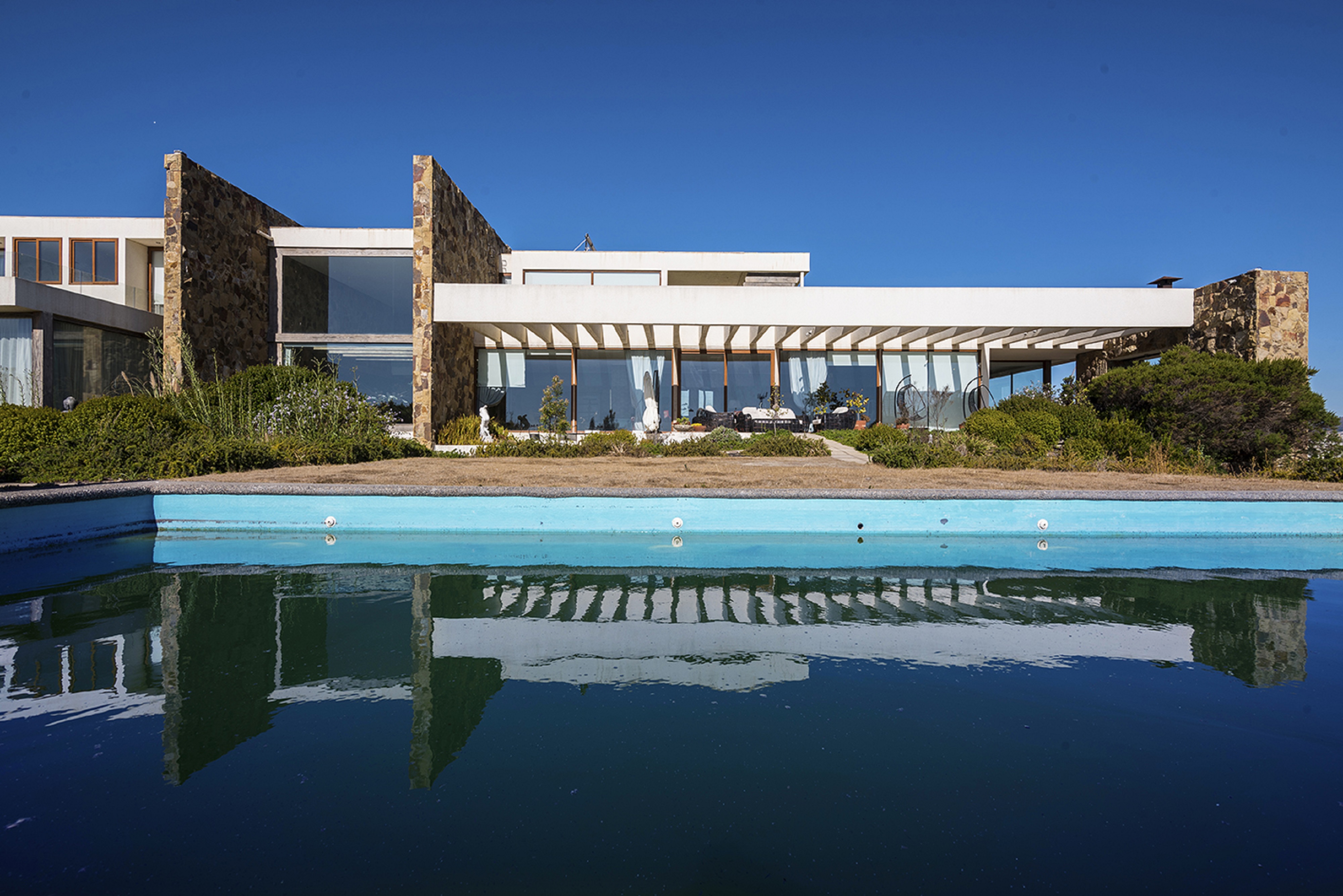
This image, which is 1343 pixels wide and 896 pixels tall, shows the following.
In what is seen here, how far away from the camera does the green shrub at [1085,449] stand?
33.8 ft

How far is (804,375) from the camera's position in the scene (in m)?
19.2

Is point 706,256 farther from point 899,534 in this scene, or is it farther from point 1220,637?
point 1220,637

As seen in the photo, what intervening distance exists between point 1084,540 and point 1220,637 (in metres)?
3.00

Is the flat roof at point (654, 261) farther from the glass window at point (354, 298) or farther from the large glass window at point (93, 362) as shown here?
the large glass window at point (93, 362)

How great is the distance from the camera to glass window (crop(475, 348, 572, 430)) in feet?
59.4

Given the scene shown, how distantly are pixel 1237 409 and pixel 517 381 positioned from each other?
15.8 metres

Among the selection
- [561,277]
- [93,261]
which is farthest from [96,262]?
[561,277]

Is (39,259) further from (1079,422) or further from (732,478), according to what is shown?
(1079,422)

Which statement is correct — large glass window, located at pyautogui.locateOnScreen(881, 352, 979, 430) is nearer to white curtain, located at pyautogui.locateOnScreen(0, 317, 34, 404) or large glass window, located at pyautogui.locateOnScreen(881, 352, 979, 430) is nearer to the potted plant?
the potted plant

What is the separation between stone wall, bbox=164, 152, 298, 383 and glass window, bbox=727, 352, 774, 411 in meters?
13.0

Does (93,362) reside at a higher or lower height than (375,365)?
lower

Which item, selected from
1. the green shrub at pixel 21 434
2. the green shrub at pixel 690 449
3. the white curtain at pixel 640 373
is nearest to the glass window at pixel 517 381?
the white curtain at pixel 640 373

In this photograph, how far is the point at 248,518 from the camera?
639 cm

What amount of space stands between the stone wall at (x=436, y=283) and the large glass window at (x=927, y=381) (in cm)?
1217
